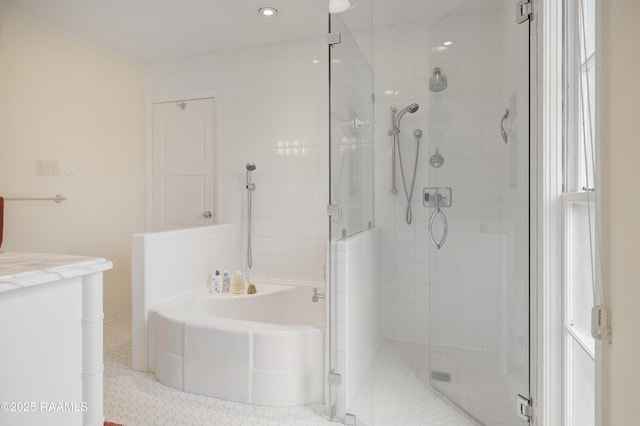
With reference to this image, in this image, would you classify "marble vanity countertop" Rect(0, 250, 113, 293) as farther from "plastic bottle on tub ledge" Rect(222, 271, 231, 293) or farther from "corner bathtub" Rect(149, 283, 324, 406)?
"plastic bottle on tub ledge" Rect(222, 271, 231, 293)

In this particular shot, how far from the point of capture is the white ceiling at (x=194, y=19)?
8.13 feet

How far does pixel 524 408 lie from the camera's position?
1514 mm

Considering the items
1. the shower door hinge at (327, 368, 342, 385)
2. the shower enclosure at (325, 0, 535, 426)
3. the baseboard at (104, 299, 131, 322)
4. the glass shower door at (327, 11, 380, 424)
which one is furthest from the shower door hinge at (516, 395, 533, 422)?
the baseboard at (104, 299, 131, 322)

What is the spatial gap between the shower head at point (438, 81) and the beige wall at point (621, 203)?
134 cm

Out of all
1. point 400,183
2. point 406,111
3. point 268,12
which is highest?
point 268,12

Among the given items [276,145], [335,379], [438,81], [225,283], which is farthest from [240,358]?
[438,81]

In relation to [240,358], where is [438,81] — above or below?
above

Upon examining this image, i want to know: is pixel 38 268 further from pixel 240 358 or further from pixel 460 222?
pixel 460 222

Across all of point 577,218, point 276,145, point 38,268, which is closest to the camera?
point 38,268

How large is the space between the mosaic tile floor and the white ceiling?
2.10 meters

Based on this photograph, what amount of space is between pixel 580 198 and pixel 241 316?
222 centimetres

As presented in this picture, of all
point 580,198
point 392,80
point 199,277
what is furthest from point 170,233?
point 580,198

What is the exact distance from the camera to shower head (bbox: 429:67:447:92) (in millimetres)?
2156

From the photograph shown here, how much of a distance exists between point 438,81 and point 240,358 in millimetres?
1991
